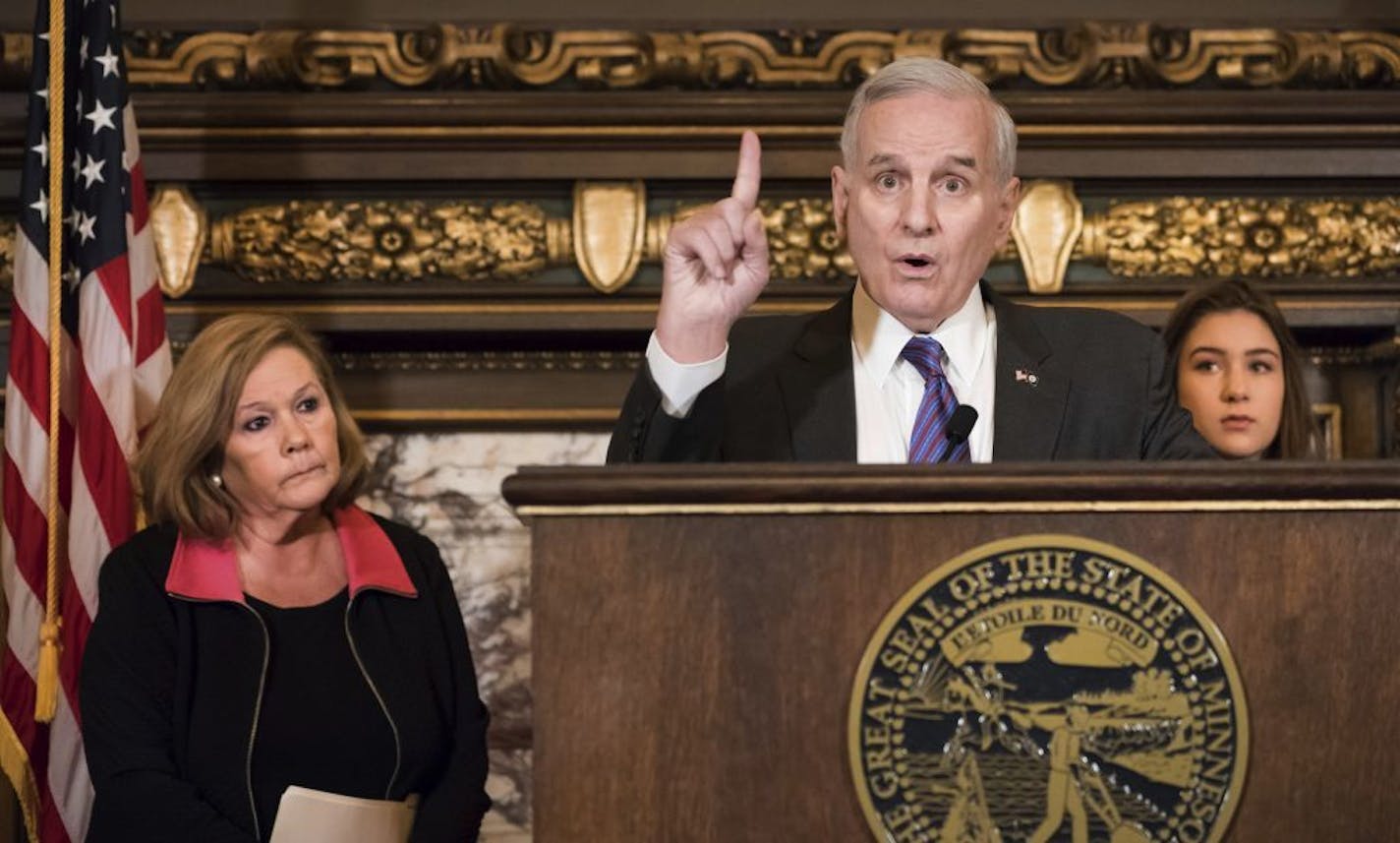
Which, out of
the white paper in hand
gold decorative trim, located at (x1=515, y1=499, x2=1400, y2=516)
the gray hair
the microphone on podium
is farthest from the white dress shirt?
the white paper in hand

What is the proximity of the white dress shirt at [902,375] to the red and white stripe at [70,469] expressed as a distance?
5.57 ft

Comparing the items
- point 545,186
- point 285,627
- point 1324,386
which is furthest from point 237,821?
point 1324,386

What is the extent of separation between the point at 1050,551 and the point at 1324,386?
2.74m

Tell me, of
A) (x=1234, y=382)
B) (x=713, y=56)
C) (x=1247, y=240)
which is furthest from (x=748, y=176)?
(x=1247, y=240)

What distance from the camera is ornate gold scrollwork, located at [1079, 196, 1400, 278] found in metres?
3.95

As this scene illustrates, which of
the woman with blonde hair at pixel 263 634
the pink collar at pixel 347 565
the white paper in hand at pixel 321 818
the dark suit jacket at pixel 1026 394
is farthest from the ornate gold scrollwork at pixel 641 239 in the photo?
the dark suit jacket at pixel 1026 394

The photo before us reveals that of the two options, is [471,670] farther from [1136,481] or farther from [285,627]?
[1136,481]

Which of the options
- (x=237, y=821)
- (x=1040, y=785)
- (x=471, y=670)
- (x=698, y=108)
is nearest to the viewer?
(x=1040, y=785)

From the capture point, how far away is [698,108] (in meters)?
3.90

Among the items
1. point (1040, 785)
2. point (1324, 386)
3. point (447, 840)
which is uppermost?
point (1324, 386)

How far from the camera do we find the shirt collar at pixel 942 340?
225 cm

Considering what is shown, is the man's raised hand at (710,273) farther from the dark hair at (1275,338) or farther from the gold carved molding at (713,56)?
the gold carved molding at (713,56)

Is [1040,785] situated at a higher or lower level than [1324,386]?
lower

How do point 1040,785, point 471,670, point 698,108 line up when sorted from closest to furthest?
point 1040,785 → point 471,670 → point 698,108
